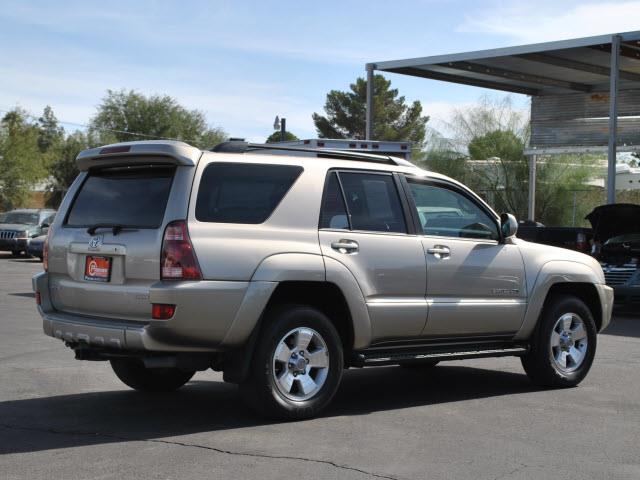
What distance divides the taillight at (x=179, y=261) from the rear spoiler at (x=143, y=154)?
1.94 feet

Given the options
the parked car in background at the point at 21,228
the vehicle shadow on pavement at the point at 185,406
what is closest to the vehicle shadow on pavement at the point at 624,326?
the vehicle shadow on pavement at the point at 185,406

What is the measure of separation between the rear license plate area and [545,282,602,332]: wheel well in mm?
4120

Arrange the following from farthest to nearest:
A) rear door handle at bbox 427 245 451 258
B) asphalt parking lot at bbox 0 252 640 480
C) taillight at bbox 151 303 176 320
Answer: rear door handle at bbox 427 245 451 258
taillight at bbox 151 303 176 320
asphalt parking lot at bbox 0 252 640 480

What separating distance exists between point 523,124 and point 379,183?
32576 millimetres

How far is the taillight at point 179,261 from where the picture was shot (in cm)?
633

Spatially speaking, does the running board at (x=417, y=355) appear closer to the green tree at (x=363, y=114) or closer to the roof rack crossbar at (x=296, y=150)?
the roof rack crossbar at (x=296, y=150)

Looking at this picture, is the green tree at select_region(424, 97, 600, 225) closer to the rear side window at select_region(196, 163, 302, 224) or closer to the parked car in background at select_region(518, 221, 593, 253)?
the parked car in background at select_region(518, 221, 593, 253)

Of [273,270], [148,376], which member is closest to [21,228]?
[148,376]

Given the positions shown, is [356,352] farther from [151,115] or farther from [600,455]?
[151,115]

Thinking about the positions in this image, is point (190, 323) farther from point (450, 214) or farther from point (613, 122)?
point (613, 122)

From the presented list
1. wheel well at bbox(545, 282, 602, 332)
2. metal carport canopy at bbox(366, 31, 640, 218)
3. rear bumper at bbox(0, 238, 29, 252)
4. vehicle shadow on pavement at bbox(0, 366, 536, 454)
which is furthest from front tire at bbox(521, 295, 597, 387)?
rear bumper at bbox(0, 238, 29, 252)

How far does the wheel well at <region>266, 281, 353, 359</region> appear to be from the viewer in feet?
22.7

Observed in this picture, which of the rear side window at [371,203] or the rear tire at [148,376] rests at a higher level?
the rear side window at [371,203]

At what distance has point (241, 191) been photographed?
679cm
